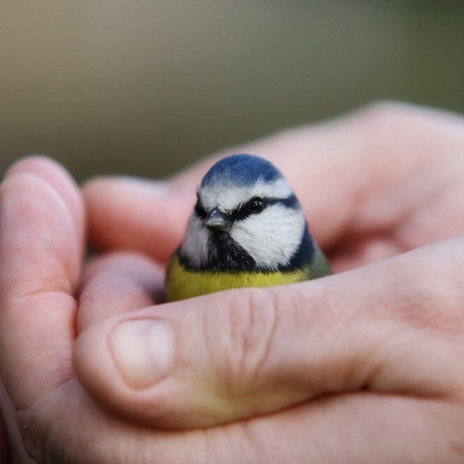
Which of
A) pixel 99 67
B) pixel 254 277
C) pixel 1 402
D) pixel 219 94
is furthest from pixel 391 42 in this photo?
pixel 1 402

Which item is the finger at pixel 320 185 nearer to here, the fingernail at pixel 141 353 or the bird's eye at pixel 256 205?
the bird's eye at pixel 256 205

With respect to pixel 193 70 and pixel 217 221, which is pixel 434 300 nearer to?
pixel 217 221

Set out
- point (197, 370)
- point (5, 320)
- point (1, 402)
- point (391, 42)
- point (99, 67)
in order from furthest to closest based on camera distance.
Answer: point (391, 42)
point (99, 67)
point (1, 402)
point (5, 320)
point (197, 370)

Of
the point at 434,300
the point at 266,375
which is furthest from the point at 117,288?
the point at 434,300

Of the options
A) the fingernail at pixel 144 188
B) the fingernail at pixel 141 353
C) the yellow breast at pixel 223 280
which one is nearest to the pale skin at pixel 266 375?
the fingernail at pixel 141 353

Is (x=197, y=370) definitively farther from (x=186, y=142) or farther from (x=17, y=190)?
(x=186, y=142)

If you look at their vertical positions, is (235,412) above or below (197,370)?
below
